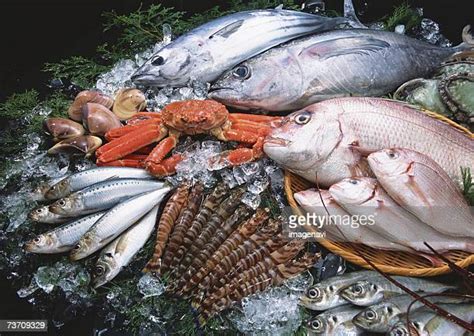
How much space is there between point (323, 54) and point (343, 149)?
555 millimetres

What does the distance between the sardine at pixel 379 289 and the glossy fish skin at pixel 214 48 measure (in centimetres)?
118

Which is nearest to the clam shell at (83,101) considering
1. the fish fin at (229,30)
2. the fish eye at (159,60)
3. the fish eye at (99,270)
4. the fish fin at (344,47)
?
the fish eye at (159,60)

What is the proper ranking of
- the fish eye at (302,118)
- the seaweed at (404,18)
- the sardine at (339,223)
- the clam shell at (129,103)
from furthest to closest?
the seaweed at (404,18), the clam shell at (129,103), the fish eye at (302,118), the sardine at (339,223)

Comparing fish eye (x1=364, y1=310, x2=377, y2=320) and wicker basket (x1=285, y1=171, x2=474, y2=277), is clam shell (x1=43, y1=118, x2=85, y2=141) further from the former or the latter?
fish eye (x1=364, y1=310, x2=377, y2=320)

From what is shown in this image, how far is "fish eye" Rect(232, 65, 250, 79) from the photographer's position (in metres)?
2.65

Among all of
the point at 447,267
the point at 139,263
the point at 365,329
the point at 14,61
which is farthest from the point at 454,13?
the point at 14,61

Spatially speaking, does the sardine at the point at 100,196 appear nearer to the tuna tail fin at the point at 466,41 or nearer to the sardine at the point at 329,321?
the sardine at the point at 329,321

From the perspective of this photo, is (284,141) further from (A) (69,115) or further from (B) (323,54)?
(A) (69,115)

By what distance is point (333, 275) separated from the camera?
236 cm

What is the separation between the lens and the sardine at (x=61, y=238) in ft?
8.00

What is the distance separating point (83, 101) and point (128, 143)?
408 mm

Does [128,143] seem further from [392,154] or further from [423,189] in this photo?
[423,189]

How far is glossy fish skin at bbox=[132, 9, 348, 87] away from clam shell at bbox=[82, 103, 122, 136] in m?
0.21

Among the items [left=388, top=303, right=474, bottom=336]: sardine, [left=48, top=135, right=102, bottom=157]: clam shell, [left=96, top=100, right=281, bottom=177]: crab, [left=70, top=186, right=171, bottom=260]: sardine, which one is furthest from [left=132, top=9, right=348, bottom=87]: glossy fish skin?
[left=388, top=303, right=474, bottom=336]: sardine
